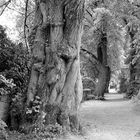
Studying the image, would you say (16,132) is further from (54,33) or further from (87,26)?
(87,26)

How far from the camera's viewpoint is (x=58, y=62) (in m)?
8.02

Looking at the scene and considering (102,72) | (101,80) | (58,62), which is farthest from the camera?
(101,80)

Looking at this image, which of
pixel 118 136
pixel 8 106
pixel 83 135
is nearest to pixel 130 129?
pixel 118 136

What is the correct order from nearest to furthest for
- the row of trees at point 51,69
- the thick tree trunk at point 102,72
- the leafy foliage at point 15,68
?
the row of trees at point 51,69
the leafy foliage at point 15,68
the thick tree trunk at point 102,72

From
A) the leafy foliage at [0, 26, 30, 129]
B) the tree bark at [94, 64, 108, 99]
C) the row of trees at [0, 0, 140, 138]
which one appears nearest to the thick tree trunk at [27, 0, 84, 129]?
the row of trees at [0, 0, 140, 138]

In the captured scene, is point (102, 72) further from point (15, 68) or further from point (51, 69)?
point (51, 69)

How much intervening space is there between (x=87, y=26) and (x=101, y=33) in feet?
4.93

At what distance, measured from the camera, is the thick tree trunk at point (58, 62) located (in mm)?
7984

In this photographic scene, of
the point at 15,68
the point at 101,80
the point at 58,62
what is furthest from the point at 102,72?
the point at 58,62

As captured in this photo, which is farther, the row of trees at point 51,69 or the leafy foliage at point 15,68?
the leafy foliage at point 15,68

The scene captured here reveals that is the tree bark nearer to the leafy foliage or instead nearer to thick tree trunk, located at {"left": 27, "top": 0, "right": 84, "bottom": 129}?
the leafy foliage

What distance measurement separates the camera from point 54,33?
8250mm

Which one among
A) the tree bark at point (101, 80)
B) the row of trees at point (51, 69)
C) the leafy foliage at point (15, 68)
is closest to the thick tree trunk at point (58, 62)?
the row of trees at point (51, 69)

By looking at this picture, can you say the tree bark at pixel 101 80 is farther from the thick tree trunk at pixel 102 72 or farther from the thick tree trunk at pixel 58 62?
the thick tree trunk at pixel 58 62
